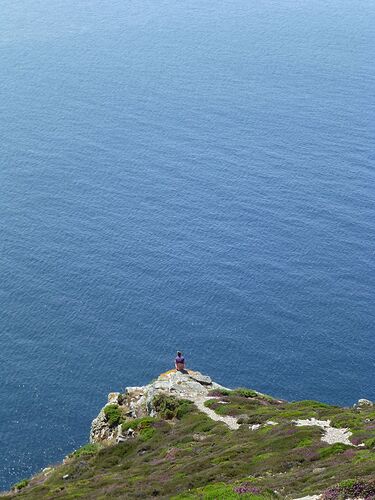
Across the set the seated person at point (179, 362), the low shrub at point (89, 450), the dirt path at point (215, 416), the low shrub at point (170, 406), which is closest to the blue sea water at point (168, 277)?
the seated person at point (179, 362)

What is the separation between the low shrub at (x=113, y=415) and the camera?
8025 cm

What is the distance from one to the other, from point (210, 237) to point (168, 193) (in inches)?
798

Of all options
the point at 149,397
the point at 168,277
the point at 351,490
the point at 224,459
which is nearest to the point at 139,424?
the point at 149,397

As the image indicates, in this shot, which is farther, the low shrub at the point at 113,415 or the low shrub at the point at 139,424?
the low shrub at the point at 113,415

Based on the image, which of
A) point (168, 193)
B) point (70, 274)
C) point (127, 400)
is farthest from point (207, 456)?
point (168, 193)

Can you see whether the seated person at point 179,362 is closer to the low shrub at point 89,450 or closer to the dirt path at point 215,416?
the dirt path at point 215,416

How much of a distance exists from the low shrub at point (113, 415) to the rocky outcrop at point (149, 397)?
28 centimetres

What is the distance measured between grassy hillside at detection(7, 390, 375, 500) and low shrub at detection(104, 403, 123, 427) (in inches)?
6.7

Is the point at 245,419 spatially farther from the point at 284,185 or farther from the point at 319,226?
the point at 284,185

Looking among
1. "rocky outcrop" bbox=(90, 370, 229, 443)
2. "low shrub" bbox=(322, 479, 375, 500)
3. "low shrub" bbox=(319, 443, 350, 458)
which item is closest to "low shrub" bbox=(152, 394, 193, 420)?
"rocky outcrop" bbox=(90, 370, 229, 443)

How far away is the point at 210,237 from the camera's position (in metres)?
166

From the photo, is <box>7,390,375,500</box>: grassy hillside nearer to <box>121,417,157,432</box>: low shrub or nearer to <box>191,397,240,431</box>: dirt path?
<box>121,417,157,432</box>: low shrub

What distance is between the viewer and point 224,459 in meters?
59.6

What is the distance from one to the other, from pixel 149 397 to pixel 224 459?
2112 centimetres
